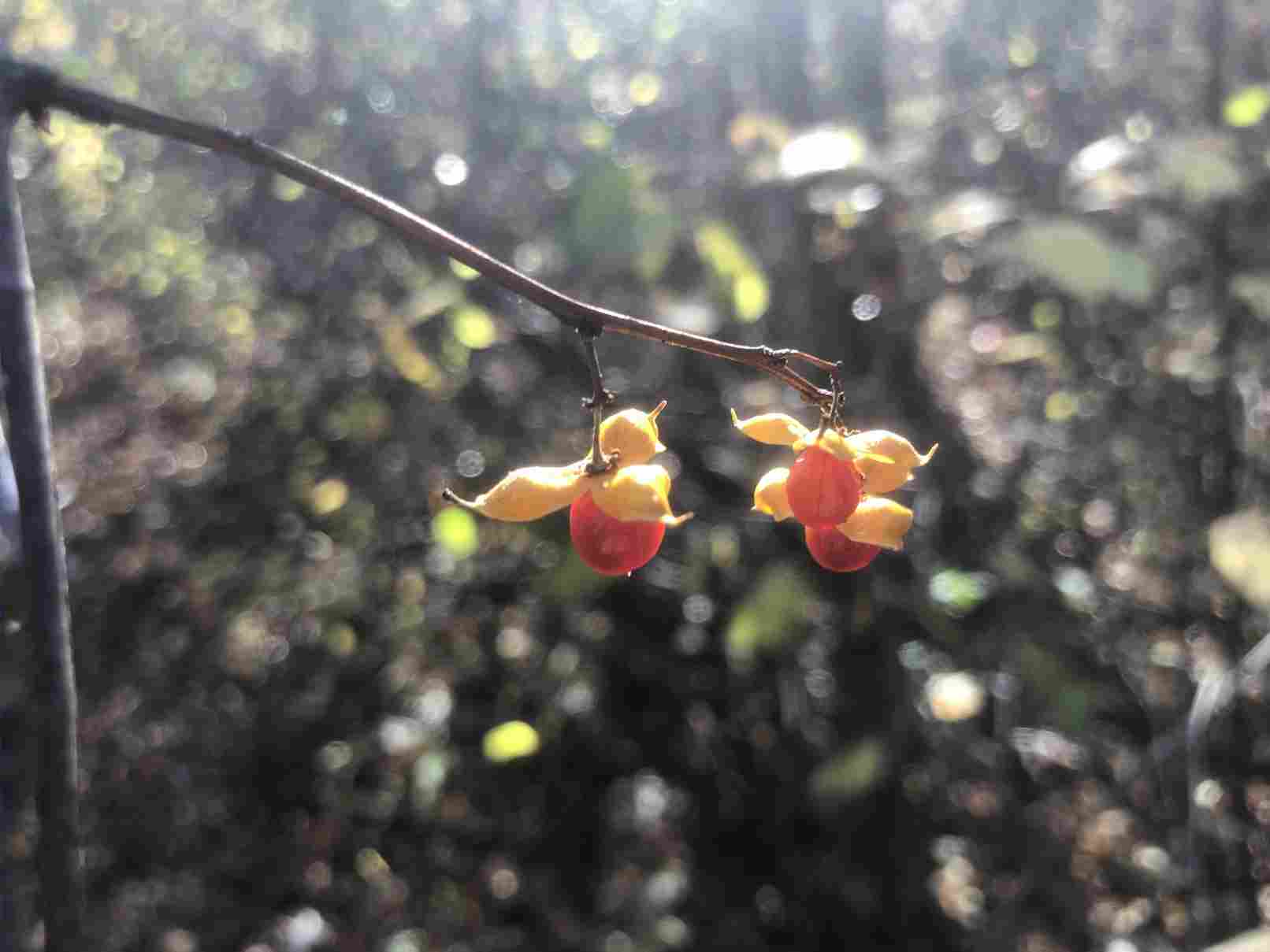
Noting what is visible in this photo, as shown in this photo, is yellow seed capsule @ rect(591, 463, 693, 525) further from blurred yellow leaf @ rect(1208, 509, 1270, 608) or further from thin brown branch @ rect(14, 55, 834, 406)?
blurred yellow leaf @ rect(1208, 509, 1270, 608)

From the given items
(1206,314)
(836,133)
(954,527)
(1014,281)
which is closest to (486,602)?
(954,527)

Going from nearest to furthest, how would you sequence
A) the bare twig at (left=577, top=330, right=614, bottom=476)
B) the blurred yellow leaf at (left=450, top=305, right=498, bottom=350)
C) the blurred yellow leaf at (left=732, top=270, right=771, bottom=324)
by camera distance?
the bare twig at (left=577, top=330, right=614, bottom=476), the blurred yellow leaf at (left=732, top=270, right=771, bottom=324), the blurred yellow leaf at (left=450, top=305, right=498, bottom=350)

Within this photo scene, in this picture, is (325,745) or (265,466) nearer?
(325,745)

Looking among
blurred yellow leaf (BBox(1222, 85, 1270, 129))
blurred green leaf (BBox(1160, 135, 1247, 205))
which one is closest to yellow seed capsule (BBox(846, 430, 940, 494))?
blurred green leaf (BBox(1160, 135, 1247, 205))

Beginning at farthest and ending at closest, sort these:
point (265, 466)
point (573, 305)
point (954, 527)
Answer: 1. point (265, 466)
2. point (954, 527)
3. point (573, 305)

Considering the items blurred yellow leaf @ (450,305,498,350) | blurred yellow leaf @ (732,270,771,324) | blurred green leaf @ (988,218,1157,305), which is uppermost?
blurred green leaf @ (988,218,1157,305)

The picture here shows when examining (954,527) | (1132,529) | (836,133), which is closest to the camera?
(836,133)

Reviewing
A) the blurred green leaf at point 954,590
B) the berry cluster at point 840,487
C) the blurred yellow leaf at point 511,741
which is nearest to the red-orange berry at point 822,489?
the berry cluster at point 840,487

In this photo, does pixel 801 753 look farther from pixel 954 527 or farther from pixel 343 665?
pixel 343 665
